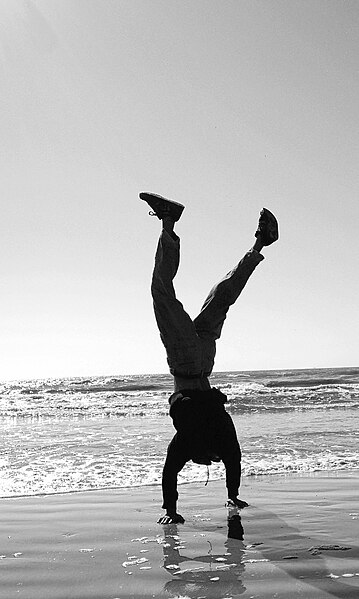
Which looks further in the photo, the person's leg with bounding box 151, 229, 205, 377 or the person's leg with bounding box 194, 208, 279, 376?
the person's leg with bounding box 194, 208, 279, 376

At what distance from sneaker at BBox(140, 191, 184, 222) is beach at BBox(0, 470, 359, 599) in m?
2.21

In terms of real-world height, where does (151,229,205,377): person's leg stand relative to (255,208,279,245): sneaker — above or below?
below

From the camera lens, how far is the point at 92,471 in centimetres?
714

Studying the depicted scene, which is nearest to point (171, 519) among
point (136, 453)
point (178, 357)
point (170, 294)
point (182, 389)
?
point (182, 389)

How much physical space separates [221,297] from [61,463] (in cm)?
427

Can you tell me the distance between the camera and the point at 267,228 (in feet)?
15.5

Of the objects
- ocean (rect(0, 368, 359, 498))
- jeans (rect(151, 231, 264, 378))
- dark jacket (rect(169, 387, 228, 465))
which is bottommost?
ocean (rect(0, 368, 359, 498))

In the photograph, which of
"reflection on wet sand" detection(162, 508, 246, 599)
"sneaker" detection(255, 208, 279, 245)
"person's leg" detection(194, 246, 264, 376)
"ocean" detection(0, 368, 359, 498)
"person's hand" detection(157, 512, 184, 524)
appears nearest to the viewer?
"reflection on wet sand" detection(162, 508, 246, 599)

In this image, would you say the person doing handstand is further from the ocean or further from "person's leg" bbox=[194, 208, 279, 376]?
the ocean

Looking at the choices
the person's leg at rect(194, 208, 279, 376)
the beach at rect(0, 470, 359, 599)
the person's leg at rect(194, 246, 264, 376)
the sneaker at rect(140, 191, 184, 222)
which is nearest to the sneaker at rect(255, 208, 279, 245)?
the person's leg at rect(194, 208, 279, 376)

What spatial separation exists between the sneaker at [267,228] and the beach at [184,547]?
2142 millimetres

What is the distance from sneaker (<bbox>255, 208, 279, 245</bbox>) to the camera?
186 inches

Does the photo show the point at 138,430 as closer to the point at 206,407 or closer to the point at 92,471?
the point at 92,471

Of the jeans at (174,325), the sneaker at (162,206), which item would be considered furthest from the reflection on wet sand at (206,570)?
the sneaker at (162,206)
